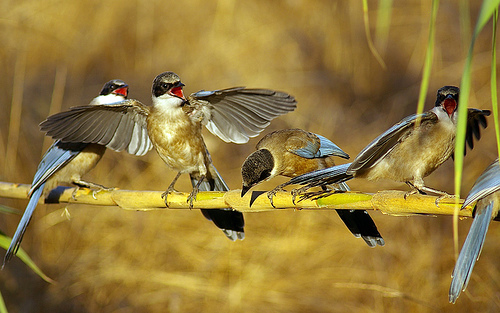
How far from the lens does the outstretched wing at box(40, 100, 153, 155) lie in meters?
3.09

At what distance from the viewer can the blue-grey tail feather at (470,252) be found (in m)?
2.14

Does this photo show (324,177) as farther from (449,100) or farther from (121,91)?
(121,91)

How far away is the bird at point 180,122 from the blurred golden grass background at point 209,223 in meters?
3.09

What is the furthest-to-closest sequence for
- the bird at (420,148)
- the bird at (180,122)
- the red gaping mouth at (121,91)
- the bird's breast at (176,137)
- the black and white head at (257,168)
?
the red gaping mouth at (121,91)
the bird's breast at (176,137)
the bird at (180,122)
the black and white head at (257,168)
the bird at (420,148)

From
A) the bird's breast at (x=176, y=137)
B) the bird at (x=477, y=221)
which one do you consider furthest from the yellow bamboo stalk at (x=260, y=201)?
the bird's breast at (x=176, y=137)

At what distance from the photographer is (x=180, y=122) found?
331cm

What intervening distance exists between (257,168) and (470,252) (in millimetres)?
1214

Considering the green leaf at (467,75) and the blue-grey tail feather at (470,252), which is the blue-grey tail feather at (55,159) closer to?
the blue-grey tail feather at (470,252)

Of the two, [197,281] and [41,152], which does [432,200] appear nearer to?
[197,281]

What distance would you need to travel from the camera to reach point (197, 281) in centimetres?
665

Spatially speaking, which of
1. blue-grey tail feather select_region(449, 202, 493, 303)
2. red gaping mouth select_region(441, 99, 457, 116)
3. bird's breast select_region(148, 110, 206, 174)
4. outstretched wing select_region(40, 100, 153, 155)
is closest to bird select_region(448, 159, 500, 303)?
blue-grey tail feather select_region(449, 202, 493, 303)

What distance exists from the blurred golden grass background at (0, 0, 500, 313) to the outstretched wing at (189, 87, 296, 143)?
10.2 ft

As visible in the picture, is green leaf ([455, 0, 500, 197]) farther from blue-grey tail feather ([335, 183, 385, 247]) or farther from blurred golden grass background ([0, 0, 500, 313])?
blurred golden grass background ([0, 0, 500, 313])

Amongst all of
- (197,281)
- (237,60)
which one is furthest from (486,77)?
(197,281)
